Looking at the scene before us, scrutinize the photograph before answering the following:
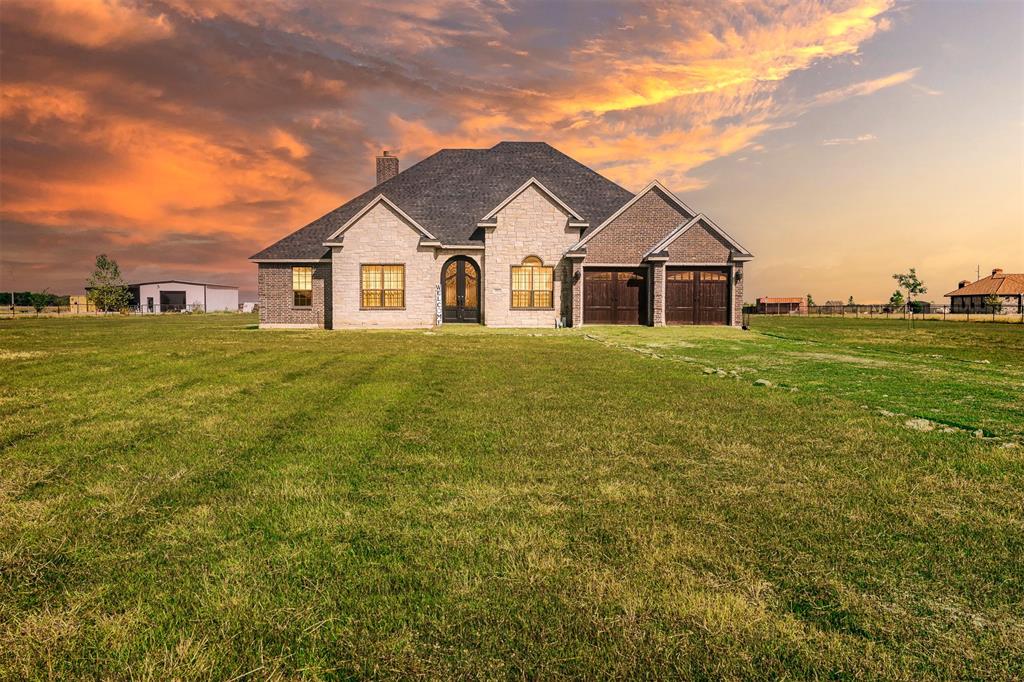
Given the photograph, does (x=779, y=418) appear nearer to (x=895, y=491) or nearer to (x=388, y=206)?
(x=895, y=491)

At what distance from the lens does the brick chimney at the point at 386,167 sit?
3453cm

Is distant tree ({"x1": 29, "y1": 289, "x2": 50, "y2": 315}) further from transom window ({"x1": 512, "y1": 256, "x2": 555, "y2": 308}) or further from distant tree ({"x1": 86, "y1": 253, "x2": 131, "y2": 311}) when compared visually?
transom window ({"x1": 512, "y1": 256, "x2": 555, "y2": 308})

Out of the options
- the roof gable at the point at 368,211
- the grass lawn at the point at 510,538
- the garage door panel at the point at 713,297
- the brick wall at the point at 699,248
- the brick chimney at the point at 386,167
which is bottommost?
the grass lawn at the point at 510,538

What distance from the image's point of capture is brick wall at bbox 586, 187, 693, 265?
94.6ft

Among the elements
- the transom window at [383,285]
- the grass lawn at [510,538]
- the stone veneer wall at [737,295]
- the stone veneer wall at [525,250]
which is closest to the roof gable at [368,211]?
the transom window at [383,285]

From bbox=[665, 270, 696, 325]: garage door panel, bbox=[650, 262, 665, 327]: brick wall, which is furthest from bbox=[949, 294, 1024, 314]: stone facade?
bbox=[650, 262, 665, 327]: brick wall

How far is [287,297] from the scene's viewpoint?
2959cm

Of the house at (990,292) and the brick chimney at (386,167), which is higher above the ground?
the brick chimney at (386,167)

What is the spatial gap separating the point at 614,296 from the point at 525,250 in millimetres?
5347

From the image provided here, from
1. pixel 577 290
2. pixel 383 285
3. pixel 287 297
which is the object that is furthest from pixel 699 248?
pixel 287 297

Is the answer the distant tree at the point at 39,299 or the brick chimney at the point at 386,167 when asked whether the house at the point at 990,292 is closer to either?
the brick chimney at the point at 386,167

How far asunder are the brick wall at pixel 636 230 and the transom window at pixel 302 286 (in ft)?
50.5

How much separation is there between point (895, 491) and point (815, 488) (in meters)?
0.65

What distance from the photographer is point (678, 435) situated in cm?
635
